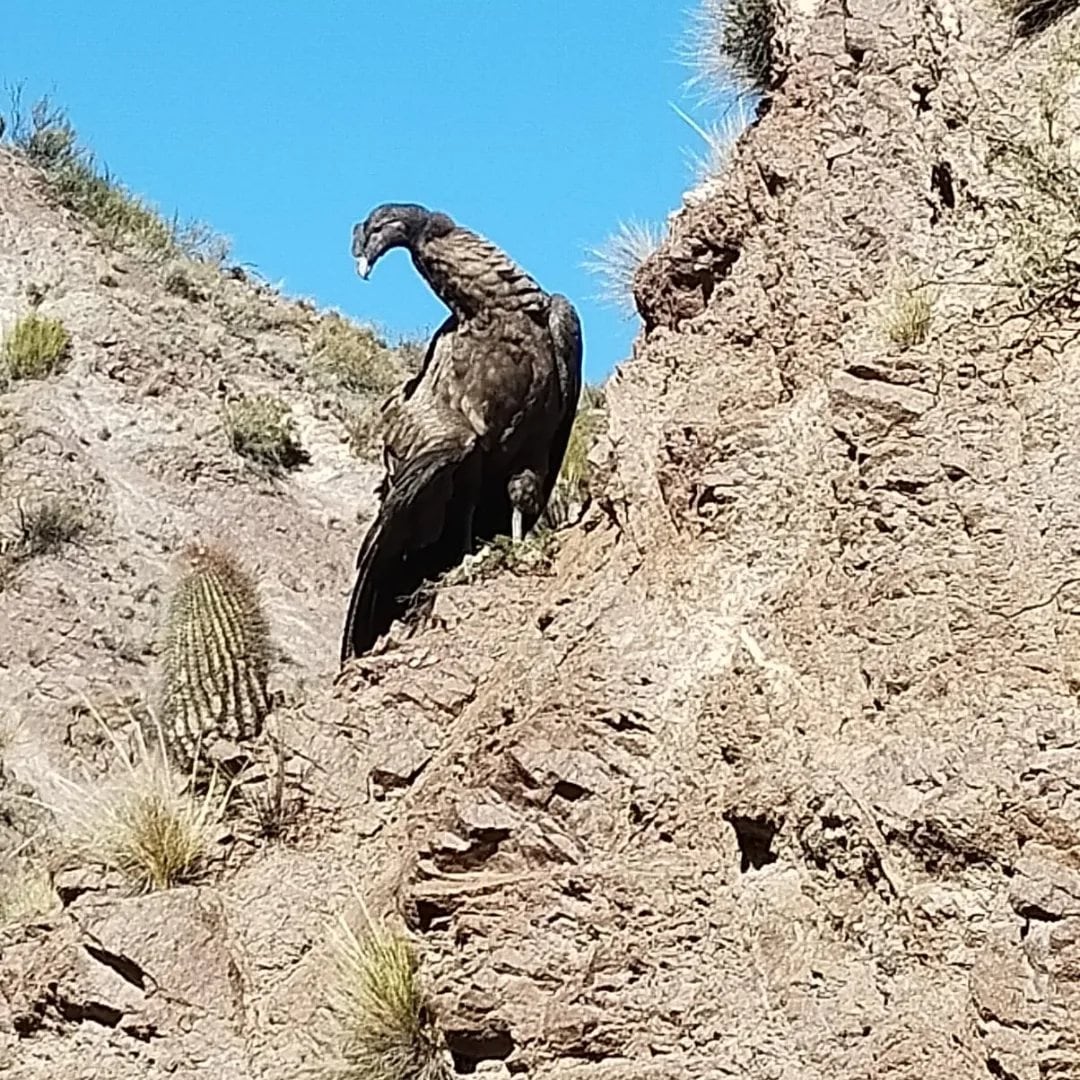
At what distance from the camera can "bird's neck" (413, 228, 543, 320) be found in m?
9.21

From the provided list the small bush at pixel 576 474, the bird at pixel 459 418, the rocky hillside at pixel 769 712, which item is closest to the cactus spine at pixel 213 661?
the bird at pixel 459 418

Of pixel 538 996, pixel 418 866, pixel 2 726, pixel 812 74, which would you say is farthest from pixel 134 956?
pixel 2 726

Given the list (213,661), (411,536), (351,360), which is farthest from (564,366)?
(351,360)

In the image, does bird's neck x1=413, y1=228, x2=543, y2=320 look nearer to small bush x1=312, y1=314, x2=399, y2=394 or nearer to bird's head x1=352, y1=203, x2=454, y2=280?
bird's head x1=352, y1=203, x2=454, y2=280

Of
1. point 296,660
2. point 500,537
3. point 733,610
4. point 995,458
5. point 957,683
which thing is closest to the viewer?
point 957,683

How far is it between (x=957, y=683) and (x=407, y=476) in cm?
442

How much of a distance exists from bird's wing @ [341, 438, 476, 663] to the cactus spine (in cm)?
58

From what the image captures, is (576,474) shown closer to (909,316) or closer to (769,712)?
(909,316)

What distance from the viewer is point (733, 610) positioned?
19.4ft

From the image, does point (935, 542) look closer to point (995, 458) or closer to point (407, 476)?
point (995, 458)

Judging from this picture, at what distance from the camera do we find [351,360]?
2527 cm

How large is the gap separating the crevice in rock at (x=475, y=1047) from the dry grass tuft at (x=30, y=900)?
1982 millimetres

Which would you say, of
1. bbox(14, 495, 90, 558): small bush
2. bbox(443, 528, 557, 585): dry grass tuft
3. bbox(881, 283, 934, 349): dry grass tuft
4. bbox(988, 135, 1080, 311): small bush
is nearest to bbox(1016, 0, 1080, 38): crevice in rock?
bbox(988, 135, 1080, 311): small bush

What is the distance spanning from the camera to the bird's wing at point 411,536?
9.06 metres
